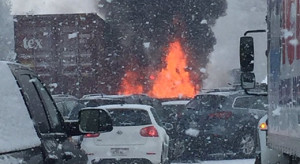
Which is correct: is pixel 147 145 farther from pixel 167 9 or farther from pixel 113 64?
pixel 167 9

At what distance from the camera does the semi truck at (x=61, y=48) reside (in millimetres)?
25453

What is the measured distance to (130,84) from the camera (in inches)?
1289

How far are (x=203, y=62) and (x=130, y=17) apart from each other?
17.8ft

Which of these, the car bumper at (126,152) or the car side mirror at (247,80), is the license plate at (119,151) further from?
the car side mirror at (247,80)

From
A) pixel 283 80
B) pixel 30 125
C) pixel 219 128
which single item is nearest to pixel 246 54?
pixel 283 80

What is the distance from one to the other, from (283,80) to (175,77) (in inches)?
1399

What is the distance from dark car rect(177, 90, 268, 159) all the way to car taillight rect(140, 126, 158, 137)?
9.21 feet

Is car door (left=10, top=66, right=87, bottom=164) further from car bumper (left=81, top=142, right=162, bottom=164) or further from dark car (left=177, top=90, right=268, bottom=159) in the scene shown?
dark car (left=177, top=90, right=268, bottom=159)

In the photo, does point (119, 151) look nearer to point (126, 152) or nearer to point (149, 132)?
point (126, 152)

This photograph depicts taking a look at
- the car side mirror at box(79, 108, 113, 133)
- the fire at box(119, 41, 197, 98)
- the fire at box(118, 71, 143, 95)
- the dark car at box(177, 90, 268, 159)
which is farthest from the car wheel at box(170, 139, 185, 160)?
the fire at box(119, 41, 197, 98)

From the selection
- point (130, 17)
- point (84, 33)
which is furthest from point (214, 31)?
point (84, 33)

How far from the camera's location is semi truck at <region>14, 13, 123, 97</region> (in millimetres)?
25453

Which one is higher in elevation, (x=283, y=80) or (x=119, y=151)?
(x=283, y=80)

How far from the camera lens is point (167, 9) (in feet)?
138
